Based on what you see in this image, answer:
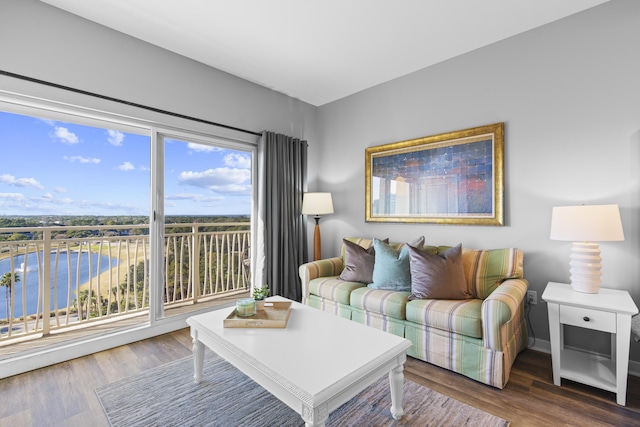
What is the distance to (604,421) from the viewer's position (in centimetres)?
160

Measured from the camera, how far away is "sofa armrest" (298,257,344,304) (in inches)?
123

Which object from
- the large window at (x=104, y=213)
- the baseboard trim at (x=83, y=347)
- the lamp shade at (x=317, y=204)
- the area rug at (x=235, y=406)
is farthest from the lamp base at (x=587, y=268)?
the baseboard trim at (x=83, y=347)

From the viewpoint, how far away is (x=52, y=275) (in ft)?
9.57

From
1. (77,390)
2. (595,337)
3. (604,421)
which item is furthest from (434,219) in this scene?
(77,390)

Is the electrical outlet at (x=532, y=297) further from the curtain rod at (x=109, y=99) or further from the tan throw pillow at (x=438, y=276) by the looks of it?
the curtain rod at (x=109, y=99)

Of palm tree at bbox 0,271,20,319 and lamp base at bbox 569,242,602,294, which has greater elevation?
lamp base at bbox 569,242,602,294

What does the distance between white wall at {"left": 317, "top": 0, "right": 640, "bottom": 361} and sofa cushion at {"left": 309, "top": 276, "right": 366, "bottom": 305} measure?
3.29 ft

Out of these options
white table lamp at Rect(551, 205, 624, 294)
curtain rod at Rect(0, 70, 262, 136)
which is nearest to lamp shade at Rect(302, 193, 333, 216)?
curtain rod at Rect(0, 70, 262, 136)

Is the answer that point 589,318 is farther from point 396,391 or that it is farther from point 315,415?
point 315,415

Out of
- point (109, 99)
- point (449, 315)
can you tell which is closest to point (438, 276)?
point (449, 315)

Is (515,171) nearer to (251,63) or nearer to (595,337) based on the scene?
(595,337)

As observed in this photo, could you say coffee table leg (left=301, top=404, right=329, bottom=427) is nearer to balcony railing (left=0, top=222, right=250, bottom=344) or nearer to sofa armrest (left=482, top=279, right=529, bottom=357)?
sofa armrest (left=482, top=279, right=529, bottom=357)

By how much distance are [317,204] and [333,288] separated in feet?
3.82

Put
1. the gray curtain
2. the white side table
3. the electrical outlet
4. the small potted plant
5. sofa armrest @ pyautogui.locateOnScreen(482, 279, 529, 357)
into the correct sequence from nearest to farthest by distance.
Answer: the white side table → sofa armrest @ pyautogui.locateOnScreen(482, 279, 529, 357) → the small potted plant → the electrical outlet → the gray curtain
